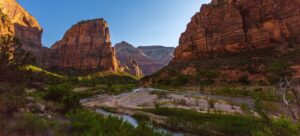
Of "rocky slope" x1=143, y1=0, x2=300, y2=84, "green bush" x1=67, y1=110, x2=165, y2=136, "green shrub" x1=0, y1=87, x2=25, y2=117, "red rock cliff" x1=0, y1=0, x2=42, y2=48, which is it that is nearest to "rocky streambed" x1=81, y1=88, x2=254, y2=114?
"green bush" x1=67, y1=110, x2=165, y2=136

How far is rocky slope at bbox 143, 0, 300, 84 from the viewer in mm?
57256

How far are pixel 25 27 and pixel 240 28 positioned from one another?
156915mm

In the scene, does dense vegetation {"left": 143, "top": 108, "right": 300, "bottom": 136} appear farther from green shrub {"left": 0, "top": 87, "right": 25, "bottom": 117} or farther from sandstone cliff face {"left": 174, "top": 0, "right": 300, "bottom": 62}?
sandstone cliff face {"left": 174, "top": 0, "right": 300, "bottom": 62}

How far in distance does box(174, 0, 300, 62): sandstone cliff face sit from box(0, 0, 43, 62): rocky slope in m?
114

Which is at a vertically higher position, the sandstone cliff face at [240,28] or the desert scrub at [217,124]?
the sandstone cliff face at [240,28]

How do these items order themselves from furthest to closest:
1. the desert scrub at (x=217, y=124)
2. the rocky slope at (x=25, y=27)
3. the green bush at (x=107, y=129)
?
the rocky slope at (x=25, y=27) → the desert scrub at (x=217, y=124) → the green bush at (x=107, y=129)

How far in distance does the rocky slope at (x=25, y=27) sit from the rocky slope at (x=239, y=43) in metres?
115

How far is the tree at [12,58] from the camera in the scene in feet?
40.3

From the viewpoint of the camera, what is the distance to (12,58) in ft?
43.7

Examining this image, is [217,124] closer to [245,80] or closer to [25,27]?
[245,80]

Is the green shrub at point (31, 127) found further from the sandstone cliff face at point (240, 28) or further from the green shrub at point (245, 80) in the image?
the sandstone cliff face at point (240, 28)

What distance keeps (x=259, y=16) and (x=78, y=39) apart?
144 metres

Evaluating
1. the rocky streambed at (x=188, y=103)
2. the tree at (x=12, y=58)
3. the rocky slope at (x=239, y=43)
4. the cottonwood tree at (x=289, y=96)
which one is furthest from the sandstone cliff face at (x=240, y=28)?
the tree at (x=12, y=58)

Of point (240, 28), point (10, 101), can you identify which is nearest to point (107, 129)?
point (10, 101)
